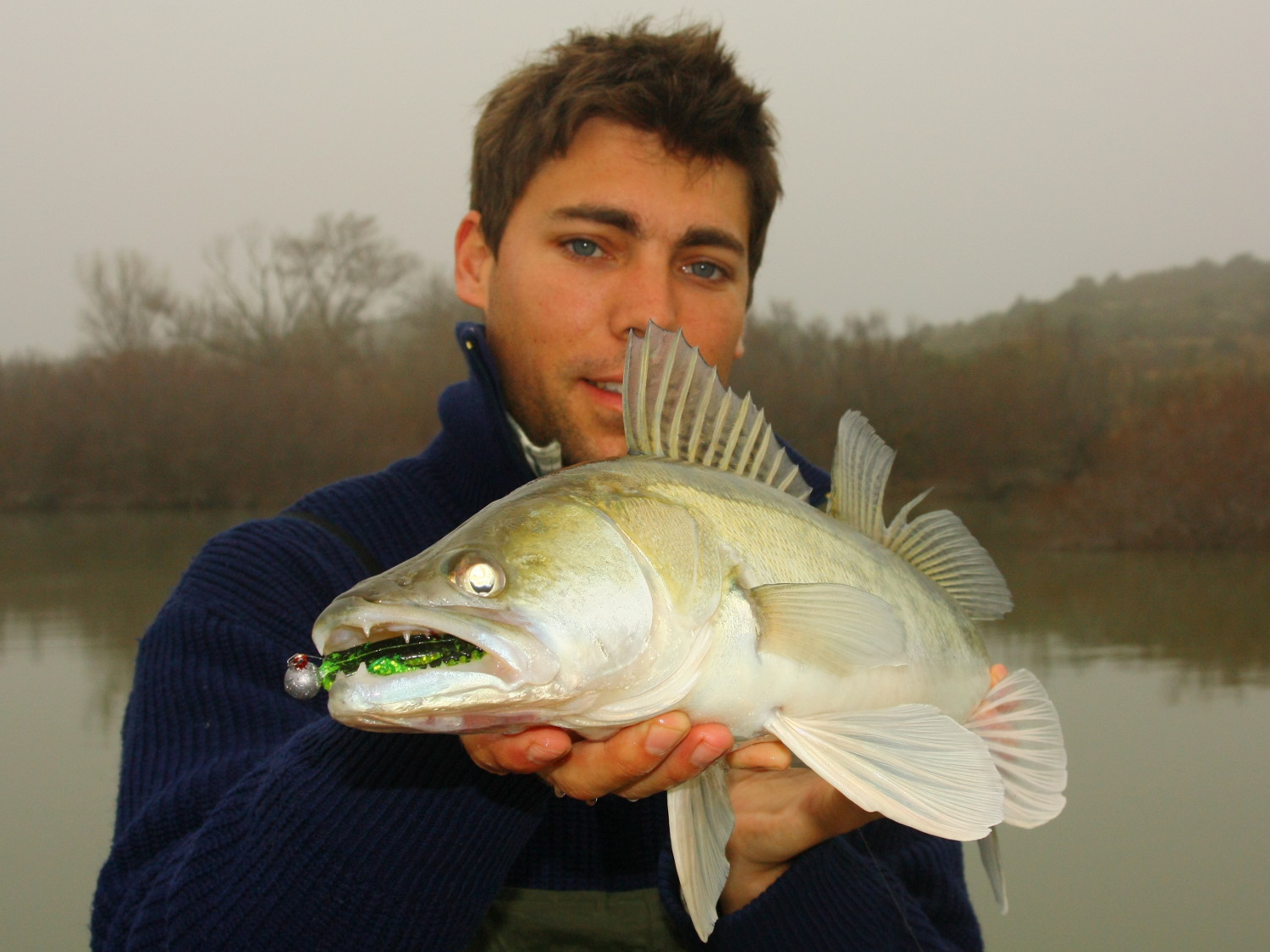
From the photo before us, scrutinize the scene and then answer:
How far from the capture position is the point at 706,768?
1.53 m

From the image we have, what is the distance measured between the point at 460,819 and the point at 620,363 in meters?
1.28

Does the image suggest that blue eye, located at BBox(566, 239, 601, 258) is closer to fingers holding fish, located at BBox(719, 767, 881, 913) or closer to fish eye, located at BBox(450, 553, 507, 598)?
fingers holding fish, located at BBox(719, 767, 881, 913)

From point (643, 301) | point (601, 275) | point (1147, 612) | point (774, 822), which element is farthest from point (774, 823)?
point (1147, 612)

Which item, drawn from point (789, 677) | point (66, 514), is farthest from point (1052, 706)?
point (66, 514)

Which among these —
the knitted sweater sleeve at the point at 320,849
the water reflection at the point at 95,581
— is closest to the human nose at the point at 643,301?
the knitted sweater sleeve at the point at 320,849

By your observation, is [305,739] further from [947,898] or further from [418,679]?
[947,898]

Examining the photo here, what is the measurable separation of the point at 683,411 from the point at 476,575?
596 mm

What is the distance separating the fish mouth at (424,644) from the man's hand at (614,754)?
184 millimetres

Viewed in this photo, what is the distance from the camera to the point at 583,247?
264 centimetres

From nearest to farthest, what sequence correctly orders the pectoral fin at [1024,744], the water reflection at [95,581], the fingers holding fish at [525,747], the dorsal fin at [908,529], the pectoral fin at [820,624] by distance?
the fingers holding fish at [525,747] → the pectoral fin at [820,624] → the pectoral fin at [1024,744] → the dorsal fin at [908,529] → the water reflection at [95,581]

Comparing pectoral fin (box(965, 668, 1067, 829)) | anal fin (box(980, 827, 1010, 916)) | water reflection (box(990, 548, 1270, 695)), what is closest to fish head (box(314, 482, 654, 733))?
pectoral fin (box(965, 668, 1067, 829))

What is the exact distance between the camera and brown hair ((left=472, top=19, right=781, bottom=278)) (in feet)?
8.98

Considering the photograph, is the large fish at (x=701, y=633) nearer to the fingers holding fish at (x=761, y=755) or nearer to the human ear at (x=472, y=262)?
the fingers holding fish at (x=761, y=755)

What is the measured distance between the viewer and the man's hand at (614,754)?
1.35m
